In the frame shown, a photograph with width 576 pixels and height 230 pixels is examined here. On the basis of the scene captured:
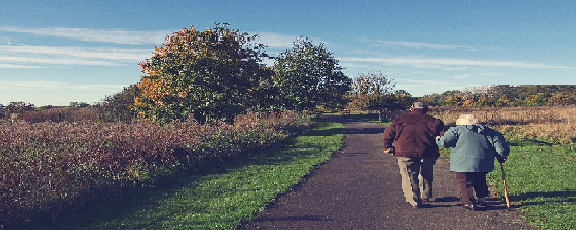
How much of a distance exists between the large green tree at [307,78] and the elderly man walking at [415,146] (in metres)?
25.0

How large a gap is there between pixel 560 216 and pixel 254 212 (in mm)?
4553

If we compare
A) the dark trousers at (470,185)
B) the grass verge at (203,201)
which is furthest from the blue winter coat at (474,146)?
the grass verge at (203,201)

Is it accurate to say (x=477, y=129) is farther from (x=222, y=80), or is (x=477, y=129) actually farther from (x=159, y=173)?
(x=222, y=80)

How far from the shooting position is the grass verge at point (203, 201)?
6402 millimetres

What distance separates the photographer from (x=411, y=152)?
7051 millimetres

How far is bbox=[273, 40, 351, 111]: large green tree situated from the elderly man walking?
25014mm

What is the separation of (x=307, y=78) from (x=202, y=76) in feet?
42.4

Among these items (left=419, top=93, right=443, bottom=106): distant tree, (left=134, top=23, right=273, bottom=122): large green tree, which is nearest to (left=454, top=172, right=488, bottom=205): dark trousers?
(left=134, top=23, right=273, bottom=122): large green tree

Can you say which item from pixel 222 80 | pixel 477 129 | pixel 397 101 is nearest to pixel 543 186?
pixel 477 129

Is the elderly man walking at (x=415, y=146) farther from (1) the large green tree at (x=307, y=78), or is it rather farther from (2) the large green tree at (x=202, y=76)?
(1) the large green tree at (x=307, y=78)

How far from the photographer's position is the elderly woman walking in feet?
22.1

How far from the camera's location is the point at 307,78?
1334 inches

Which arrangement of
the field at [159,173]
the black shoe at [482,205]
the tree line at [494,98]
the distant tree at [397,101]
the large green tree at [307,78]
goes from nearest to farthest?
1. the field at [159,173]
2. the black shoe at [482,205]
3. the large green tree at [307,78]
4. the distant tree at [397,101]
5. the tree line at [494,98]

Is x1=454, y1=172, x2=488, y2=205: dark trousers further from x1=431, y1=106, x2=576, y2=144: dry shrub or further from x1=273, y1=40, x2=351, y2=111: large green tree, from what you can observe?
x1=273, y1=40, x2=351, y2=111: large green tree
